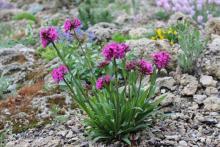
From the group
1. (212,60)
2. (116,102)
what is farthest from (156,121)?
(212,60)

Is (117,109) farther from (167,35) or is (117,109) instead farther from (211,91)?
(167,35)

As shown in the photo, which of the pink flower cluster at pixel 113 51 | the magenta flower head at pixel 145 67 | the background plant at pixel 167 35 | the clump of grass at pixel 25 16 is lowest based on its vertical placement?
the clump of grass at pixel 25 16

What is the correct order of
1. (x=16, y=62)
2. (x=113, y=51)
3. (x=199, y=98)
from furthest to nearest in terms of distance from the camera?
(x=16, y=62) → (x=199, y=98) → (x=113, y=51)

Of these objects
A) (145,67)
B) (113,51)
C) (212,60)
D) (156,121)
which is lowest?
(156,121)

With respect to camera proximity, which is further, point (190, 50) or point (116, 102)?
point (190, 50)

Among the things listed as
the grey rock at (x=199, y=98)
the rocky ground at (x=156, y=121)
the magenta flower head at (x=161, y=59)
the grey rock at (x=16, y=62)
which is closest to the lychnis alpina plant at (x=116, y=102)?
the magenta flower head at (x=161, y=59)

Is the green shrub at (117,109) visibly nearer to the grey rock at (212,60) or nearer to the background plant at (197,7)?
the grey rock at (212,60)

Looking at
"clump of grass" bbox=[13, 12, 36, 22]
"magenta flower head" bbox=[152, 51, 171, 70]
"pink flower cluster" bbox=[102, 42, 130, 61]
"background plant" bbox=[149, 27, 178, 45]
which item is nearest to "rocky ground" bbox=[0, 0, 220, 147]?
"background plant" bbox=[149, 27, 178, 45]

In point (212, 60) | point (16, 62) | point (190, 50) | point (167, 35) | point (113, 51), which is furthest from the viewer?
point (16, 62)

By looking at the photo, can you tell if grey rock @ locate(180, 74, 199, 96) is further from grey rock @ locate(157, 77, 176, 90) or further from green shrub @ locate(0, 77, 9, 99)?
green shrub @ locate(0, 77, 9, 99)
